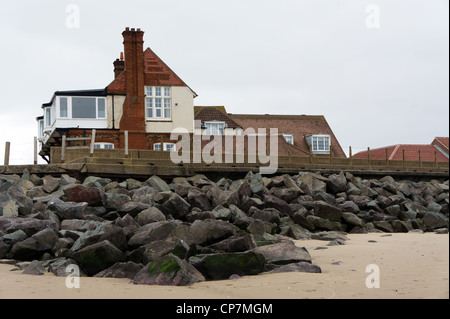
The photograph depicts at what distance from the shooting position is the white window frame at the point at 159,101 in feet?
103

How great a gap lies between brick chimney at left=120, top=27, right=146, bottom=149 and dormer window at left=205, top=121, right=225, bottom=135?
337 inches

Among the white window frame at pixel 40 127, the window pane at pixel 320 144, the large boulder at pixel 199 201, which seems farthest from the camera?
the window pane at pixel 320 144

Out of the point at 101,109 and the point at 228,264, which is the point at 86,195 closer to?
the point at 228,264

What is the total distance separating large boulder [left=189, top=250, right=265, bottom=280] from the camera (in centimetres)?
748

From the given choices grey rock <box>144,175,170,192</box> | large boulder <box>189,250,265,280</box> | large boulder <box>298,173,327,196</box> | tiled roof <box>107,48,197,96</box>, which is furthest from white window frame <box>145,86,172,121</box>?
large boulder <box>189,250,265,280</box>

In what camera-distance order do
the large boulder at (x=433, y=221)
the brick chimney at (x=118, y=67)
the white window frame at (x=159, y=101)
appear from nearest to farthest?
the large boulder at (x=433, y=221), the white window frame at (x=159, y=101), the brick chimney at (x=118, y=67)

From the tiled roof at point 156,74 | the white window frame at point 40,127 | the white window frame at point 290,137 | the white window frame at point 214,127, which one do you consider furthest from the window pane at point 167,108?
the white window frame at point 290,137

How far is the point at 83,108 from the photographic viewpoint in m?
30.3

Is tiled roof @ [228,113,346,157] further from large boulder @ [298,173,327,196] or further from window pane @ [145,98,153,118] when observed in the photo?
large boulder @ [298,173,327,196]

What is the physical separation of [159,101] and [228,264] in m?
25.0

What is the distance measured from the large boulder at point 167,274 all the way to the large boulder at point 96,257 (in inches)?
38.7

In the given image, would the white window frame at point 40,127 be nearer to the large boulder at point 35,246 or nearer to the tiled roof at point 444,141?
the large boulder at point 35,246
